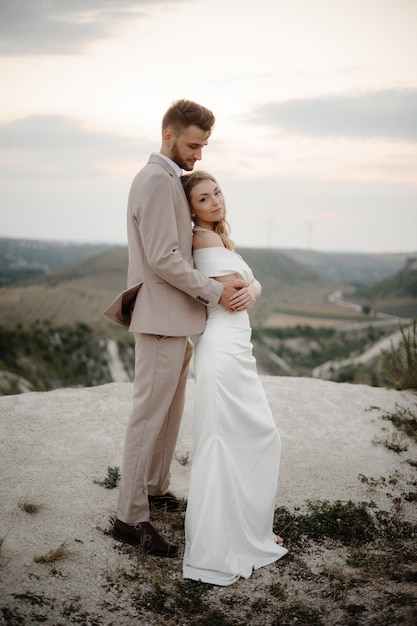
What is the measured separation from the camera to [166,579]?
131 inches

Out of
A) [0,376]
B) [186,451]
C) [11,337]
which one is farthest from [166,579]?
[11,337]

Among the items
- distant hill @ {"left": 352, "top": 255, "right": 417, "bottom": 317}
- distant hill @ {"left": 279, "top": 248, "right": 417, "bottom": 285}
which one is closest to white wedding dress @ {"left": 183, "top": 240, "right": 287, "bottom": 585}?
distant hill @ {"left": 352, "top": 255, "right": 417, "bottom": 317}

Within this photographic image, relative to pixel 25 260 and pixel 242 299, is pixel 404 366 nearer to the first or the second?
pixel 242 299

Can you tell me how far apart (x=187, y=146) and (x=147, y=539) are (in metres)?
2.67

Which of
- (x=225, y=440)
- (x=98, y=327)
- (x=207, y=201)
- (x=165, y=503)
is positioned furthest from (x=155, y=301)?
(x=98, y=327)

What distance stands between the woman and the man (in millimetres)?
144

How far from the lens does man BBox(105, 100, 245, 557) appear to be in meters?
3.28

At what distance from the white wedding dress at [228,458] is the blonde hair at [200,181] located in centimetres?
14

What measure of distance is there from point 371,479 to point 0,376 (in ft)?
55.6

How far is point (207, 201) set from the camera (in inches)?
142

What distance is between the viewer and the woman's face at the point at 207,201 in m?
3.60

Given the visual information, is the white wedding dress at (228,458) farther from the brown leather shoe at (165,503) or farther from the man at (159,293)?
the brown leather shoe at (165,503)

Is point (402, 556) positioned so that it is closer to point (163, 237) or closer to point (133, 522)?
point (133, 522)

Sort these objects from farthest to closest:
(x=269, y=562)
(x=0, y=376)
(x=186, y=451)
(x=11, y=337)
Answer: (x=11, y=337) → (x=0, y=376) → (x=186, y=451) → (x=269, y=562)
